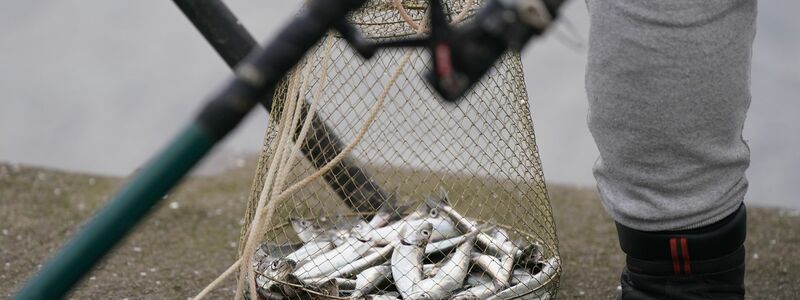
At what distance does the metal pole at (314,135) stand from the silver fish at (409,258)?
12 cm

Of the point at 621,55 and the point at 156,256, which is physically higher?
the point at 621,55

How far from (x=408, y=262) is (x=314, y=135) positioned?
0.24m

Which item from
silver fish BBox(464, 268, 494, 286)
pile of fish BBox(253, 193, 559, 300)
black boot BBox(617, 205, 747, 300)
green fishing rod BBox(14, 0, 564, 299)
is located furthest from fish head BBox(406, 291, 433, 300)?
green fishing rod BBox(14, 0, 564, 299)

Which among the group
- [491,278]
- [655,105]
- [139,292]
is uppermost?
[655,105]

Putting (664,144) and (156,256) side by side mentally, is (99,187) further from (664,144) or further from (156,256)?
(664,144)

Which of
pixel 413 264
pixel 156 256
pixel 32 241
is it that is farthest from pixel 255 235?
pixel 32 241

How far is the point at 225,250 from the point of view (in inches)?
82.8

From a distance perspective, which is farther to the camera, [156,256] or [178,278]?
[156,256]

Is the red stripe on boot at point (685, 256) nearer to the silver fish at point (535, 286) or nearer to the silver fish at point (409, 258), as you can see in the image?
the silver fish at point (535, 286)

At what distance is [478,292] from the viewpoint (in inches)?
55.4

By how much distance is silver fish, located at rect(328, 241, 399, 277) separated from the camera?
4.82ft

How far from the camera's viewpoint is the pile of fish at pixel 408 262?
1406 mm

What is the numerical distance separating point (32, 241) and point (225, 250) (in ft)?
1.33

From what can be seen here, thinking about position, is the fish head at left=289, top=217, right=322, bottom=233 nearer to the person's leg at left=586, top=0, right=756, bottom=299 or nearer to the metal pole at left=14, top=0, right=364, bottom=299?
the person's leg at left=586, top=0, right=756, bottom=299
